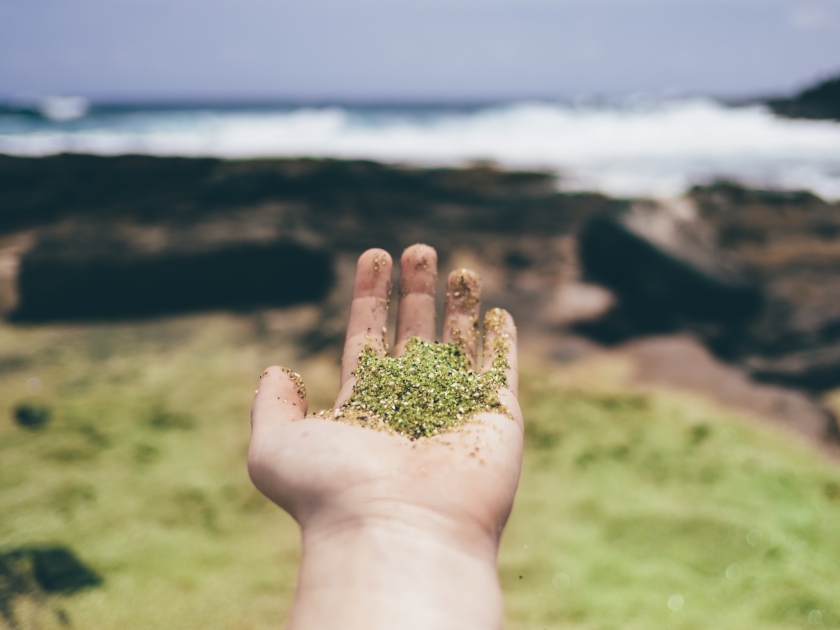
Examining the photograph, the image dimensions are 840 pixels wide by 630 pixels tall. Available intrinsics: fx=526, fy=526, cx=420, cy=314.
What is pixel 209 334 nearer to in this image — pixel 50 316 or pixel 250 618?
pixel 50 316

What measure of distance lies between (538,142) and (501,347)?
56.5 ft

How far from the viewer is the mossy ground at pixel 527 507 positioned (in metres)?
2.12

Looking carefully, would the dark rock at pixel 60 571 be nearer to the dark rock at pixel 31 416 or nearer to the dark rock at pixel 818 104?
the dark rock at pixel 31 416

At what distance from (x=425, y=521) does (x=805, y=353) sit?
4.09 metres

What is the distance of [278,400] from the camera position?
176cm

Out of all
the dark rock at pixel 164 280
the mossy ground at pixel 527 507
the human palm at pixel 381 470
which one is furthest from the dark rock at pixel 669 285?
the human palm at pixel 381 470

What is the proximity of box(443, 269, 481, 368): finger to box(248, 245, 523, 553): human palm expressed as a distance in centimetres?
47

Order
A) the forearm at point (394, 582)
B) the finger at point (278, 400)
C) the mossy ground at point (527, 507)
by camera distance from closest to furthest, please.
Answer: the forearm at point (394, 582) → the finger at point (278, 400) → the mossy ground at point (527, 507)

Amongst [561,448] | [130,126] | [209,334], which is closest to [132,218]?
[209,334]

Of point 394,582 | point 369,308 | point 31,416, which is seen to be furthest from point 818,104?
point 31,416

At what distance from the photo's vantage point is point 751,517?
2564 mm

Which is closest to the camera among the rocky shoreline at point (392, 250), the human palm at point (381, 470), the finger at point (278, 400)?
the human palm at point (381, 470)

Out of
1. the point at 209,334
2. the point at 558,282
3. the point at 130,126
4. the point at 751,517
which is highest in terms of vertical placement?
the point at 130,126

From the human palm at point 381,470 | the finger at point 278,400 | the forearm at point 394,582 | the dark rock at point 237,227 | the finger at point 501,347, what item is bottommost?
the forearm at point 394,582
